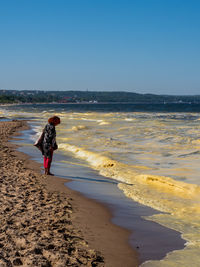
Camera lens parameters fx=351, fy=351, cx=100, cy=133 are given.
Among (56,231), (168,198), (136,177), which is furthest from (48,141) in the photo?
(56,231)

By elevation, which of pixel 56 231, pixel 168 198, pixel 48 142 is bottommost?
pixel 168 198

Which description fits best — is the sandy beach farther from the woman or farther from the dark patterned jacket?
the dark patterned jacket

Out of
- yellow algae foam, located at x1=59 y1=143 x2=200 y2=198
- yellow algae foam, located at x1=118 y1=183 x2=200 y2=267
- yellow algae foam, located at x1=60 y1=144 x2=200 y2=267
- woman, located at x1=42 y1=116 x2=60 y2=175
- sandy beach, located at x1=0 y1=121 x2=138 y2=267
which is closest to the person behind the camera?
sandy beach, located at x1=0 y1=121 x2=138 y2=267

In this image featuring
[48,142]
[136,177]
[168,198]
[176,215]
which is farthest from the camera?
[136,177]

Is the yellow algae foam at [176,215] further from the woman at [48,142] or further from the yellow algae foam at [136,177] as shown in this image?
the woman at [48,142]

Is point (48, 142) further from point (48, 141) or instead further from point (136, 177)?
point (136, 177)

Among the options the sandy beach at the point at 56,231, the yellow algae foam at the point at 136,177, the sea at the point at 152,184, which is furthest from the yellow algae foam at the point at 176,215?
the sandy beach at the point at 56,231

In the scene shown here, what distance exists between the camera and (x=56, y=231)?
5.38 metres

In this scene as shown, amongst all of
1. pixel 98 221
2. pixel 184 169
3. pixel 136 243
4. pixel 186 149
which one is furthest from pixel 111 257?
pixel 186 149

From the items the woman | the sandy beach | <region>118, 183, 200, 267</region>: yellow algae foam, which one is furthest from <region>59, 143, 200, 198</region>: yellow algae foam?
the sandy beach

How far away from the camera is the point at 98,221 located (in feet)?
20.7

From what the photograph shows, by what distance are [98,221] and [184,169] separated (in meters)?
Answer: 6.73

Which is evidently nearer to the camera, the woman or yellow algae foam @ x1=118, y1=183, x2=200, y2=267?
yellow algae foam @ x1=118, y1=183, x2=200, y2=267

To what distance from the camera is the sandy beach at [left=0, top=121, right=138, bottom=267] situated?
14.6 feet
